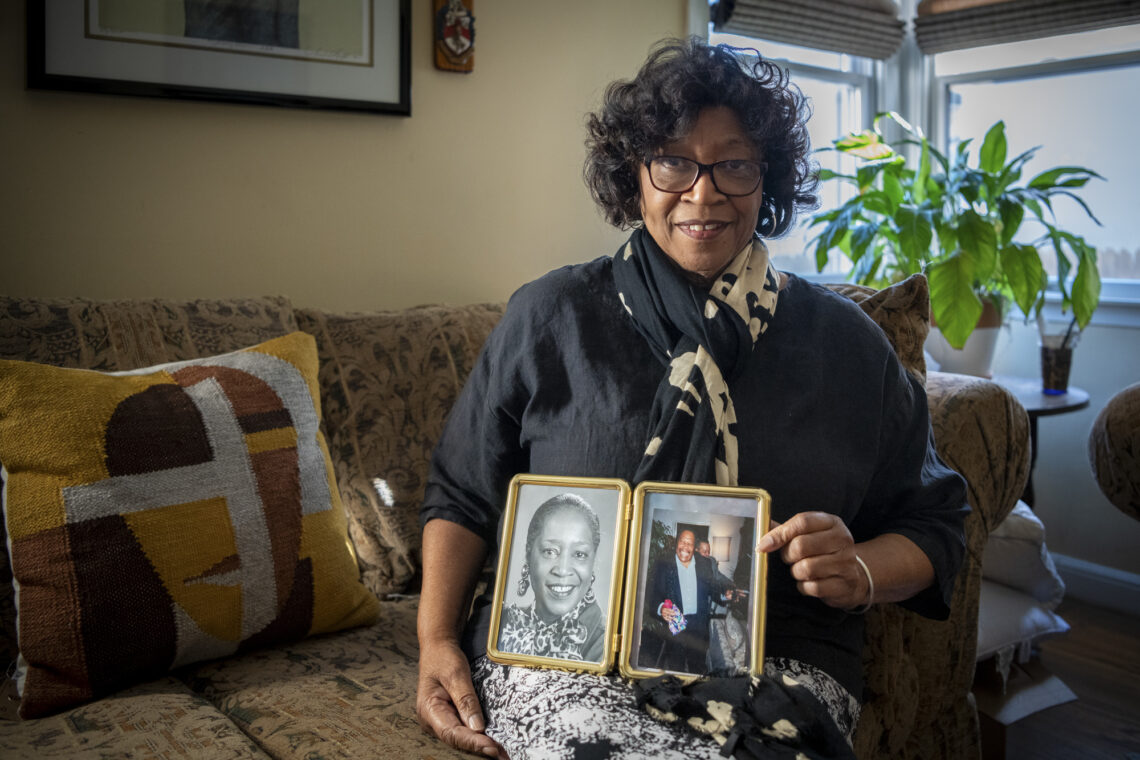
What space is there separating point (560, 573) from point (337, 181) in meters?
1.23

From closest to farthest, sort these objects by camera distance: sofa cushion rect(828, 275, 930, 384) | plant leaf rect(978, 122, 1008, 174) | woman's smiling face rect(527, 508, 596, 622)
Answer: woman's smiling face rect(527, 508, 596, 622), sofa cushion rect(828, 275, 930, 384), plant leaf rect(978, 122, 1008, 174)

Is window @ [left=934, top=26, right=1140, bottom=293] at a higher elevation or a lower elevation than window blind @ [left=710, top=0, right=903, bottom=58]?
lower

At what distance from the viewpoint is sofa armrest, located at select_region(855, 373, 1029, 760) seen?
1.34 m

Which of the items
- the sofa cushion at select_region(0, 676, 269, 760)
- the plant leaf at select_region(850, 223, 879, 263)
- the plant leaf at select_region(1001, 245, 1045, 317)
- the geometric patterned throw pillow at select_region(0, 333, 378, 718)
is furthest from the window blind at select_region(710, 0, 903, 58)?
the sofa cushion at select_region(0, 676, 269, 760)

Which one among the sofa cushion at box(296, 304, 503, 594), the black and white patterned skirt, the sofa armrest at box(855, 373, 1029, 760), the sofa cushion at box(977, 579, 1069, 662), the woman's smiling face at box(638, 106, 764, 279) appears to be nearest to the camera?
the black and white patterned skirt

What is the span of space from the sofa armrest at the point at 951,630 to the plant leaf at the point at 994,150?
1.30 m

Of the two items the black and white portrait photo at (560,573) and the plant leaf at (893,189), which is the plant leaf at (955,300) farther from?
the black and white portrait photo at (560,573)

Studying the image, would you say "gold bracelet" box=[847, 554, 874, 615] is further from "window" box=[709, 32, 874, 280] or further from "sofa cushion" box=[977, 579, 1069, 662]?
"window" box=[709, 32, 874, 280]

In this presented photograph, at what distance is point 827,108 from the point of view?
3.17 metres

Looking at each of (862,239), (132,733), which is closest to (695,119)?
(132,733)

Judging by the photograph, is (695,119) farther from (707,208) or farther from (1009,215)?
(1009,215)

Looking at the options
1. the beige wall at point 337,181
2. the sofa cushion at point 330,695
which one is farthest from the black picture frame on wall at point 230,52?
the sofa cushion at point 330,695

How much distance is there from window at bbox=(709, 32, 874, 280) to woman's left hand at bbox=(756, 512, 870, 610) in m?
2.08

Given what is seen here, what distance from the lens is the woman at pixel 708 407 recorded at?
1124mm
